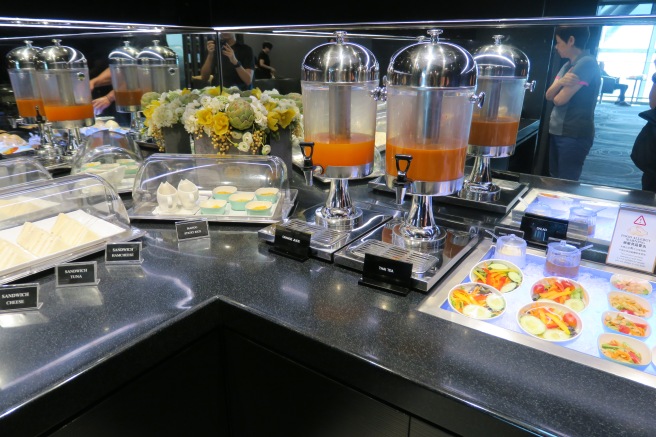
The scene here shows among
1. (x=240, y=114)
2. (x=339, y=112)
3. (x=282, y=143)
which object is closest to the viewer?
(x=339, y=112)

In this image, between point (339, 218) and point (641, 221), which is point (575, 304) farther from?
point (339, 218)

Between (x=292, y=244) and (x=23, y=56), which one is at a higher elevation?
(x=23, y=56)

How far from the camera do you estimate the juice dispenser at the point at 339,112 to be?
1127 mm

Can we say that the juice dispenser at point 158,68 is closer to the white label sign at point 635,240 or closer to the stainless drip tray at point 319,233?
the stainless drip tray at point 319,233

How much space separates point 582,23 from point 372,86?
1.77ft

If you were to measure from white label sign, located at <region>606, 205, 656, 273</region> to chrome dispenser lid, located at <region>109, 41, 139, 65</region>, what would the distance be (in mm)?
1778

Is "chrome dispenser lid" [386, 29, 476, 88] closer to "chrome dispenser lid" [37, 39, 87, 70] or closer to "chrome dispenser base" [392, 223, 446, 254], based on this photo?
"chrome dispenser base" [392, 223, 446, 254]

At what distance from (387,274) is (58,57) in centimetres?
151

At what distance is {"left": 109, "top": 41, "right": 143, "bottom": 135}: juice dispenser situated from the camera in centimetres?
187

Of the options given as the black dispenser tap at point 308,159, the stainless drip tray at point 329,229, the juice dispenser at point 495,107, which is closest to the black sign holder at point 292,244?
the stainless drip tray at point 329,229

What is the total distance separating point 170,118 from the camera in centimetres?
160

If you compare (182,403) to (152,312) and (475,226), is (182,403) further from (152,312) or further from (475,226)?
(475,226)

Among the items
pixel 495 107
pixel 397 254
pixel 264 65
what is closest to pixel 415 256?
pixel 397 254

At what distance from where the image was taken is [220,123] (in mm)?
1476
